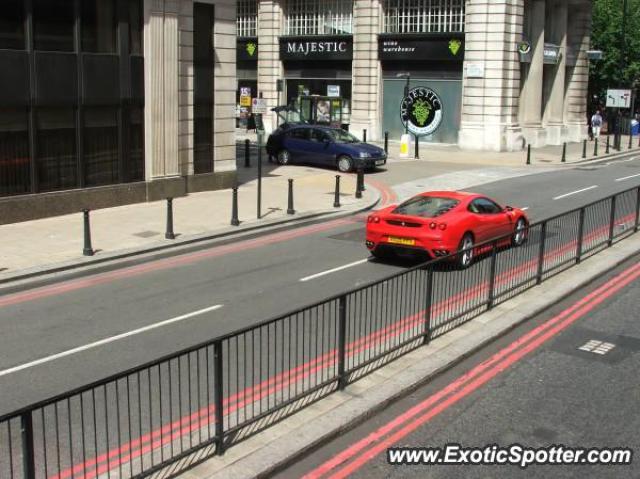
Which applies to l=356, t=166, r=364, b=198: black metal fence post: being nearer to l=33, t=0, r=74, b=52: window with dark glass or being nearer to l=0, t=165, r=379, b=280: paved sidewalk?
l=0, t=165, r=379, b=280: paved sidewalk

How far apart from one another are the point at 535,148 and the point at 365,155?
618 inches

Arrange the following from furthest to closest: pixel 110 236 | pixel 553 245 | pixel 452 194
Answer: pixel 110 236 → pixel 452 194 → pixel 553 245

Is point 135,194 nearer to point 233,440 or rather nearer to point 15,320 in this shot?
point 15,320

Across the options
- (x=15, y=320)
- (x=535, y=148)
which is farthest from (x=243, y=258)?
(x=535, y=148)

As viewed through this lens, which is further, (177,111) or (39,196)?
(177,111)

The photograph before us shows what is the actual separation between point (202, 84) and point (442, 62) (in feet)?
67.4

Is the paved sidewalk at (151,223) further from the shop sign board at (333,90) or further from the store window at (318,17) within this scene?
the store window at (318,17)

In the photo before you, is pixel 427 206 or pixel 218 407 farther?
pixel 427 206

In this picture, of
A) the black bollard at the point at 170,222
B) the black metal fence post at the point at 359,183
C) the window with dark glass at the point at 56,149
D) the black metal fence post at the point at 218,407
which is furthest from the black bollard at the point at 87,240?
the black metal fence post at the point at 359,183

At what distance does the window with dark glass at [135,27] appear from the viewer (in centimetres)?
2061

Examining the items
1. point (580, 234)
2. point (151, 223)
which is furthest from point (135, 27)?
point (580, 234)

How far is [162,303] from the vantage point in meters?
12.2

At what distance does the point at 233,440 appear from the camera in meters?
6.90

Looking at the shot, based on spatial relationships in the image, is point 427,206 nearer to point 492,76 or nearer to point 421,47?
point 492,76
